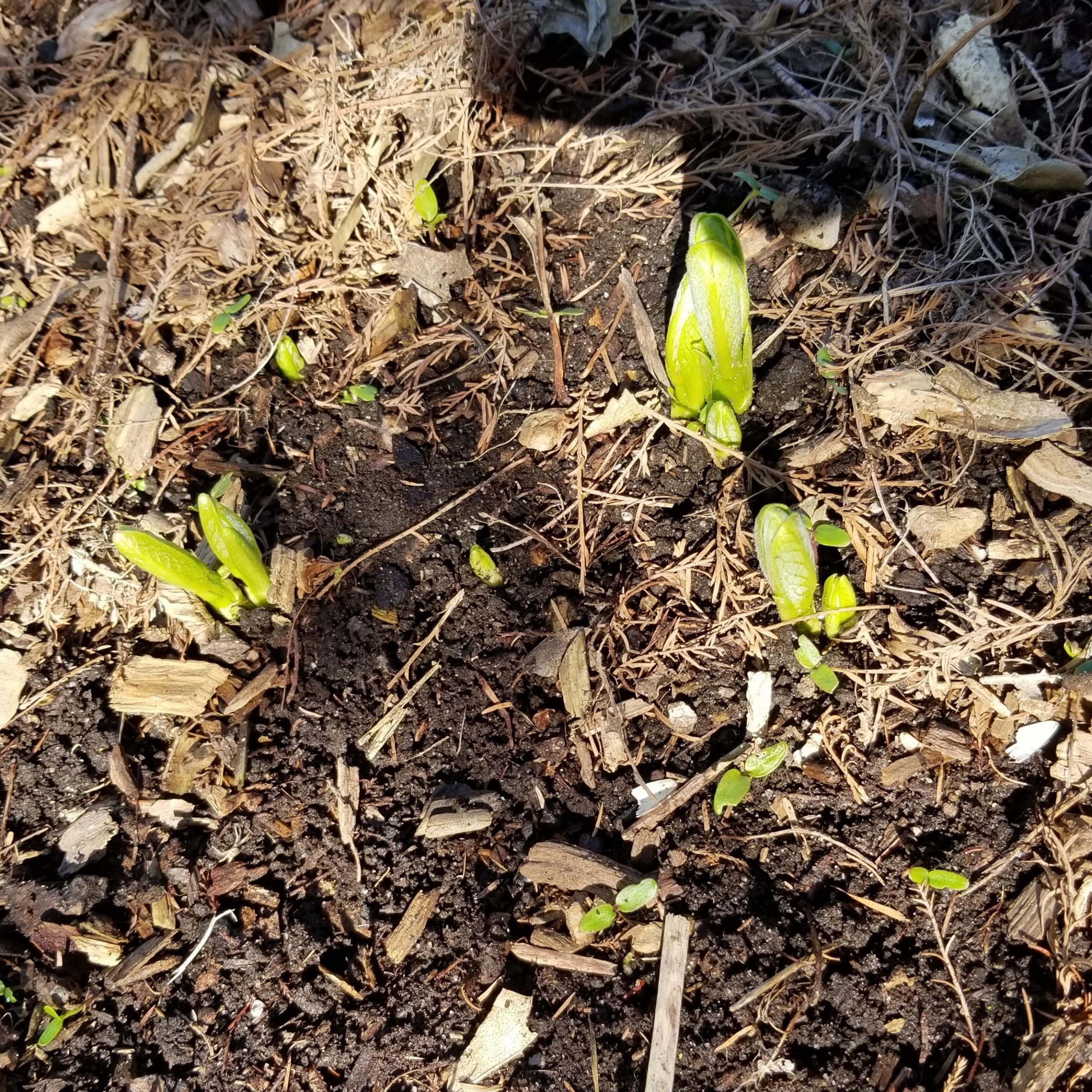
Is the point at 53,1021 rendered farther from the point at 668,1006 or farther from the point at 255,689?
the point at 668,1006

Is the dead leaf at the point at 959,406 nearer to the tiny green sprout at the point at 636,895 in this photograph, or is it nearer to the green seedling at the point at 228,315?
the tiny green sprout at the point at 636,895

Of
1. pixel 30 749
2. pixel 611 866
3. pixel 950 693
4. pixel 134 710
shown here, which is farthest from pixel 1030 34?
pixel 30 749

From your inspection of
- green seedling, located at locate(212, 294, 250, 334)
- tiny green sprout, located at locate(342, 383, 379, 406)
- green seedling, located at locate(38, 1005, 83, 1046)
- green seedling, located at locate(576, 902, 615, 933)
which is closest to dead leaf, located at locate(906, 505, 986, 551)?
green seedling, located at locate(576, 902, 615, 933)

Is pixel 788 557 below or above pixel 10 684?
above

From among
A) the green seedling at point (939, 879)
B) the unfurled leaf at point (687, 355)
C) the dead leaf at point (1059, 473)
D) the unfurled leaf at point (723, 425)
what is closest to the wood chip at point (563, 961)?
the green seedling at point (939, 879)

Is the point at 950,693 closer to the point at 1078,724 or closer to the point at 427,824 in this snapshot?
the point at 1078,724

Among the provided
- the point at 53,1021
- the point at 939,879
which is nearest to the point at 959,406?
the point at 939,879
